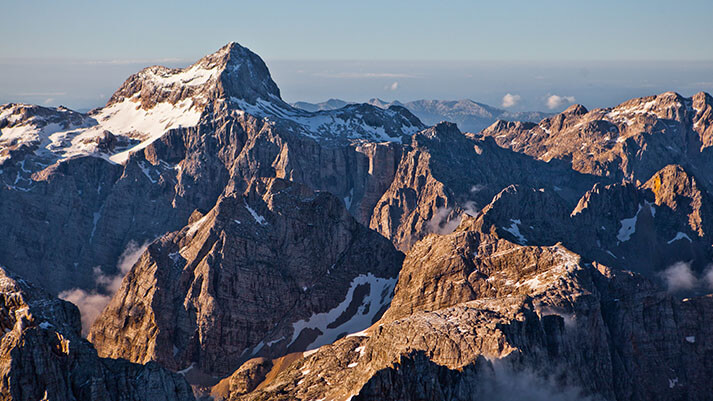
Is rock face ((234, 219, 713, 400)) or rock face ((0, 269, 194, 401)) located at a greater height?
rock face ((0, 269, 194, 401))

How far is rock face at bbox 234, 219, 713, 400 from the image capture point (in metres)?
140

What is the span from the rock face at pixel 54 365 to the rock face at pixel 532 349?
37.3 m

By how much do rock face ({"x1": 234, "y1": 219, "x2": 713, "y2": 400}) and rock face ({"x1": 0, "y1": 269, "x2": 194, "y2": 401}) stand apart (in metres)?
37.3

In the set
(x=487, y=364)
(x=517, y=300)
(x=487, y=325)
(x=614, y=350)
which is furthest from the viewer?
(x=614, y=350)

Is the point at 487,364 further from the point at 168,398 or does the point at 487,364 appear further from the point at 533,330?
the point at 168,398

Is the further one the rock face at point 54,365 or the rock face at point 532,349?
the rock face at point 532,349

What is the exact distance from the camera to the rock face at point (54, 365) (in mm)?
121312

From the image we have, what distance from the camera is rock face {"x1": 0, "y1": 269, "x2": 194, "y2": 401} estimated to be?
121312 millimetres

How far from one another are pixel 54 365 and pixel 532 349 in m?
90.7

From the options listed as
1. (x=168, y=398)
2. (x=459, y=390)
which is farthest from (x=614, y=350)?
(x=168, y=398)

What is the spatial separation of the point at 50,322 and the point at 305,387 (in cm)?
6024

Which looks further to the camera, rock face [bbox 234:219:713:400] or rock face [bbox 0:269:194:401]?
rock face [bbox 234:219:713:400]

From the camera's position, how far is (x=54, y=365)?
12325 centimetres

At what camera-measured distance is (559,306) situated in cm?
17350
